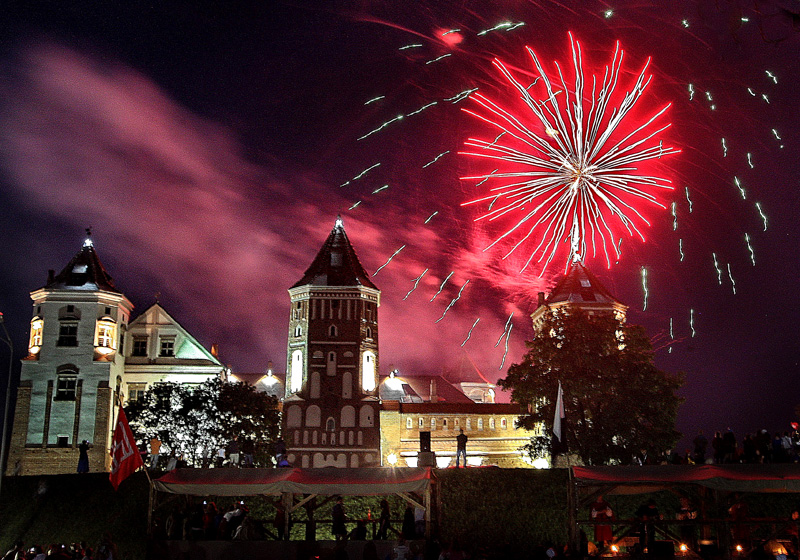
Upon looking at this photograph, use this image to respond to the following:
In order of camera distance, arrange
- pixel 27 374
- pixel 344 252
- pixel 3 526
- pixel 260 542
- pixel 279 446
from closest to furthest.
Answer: pixel 260 542 → pixel 3 526 → pixel 279 446 → pixel 27 374 → pixel 344 252

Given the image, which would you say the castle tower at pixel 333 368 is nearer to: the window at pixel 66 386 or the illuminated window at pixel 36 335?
the window at pixel 66 386

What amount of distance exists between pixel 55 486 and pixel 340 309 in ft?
126

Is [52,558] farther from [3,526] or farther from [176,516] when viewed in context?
[3,526]

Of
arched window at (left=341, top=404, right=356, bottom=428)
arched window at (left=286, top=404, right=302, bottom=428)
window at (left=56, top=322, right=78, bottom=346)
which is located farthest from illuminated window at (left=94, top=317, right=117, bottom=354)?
arched window at (left=341, top=404, right=356, bottom=428)

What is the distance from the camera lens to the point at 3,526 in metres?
33.9

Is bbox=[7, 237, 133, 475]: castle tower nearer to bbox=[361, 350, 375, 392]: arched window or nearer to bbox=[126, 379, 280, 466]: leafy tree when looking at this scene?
bbox=[126, 379, 280, 466]: leafy tree

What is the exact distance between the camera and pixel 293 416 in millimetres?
68500

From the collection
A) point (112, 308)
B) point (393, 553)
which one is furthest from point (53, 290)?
point (393, 553)

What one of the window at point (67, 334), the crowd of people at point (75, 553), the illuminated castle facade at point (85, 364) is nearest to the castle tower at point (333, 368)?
the illuminated castle facade at point (85, 364)

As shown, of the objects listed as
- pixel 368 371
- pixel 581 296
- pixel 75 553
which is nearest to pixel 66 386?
pixel 368 371

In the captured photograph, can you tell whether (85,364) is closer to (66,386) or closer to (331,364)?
(66,386)

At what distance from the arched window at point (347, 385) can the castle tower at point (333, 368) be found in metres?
0.03

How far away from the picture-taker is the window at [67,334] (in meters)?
59.1

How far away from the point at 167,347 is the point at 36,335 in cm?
941
